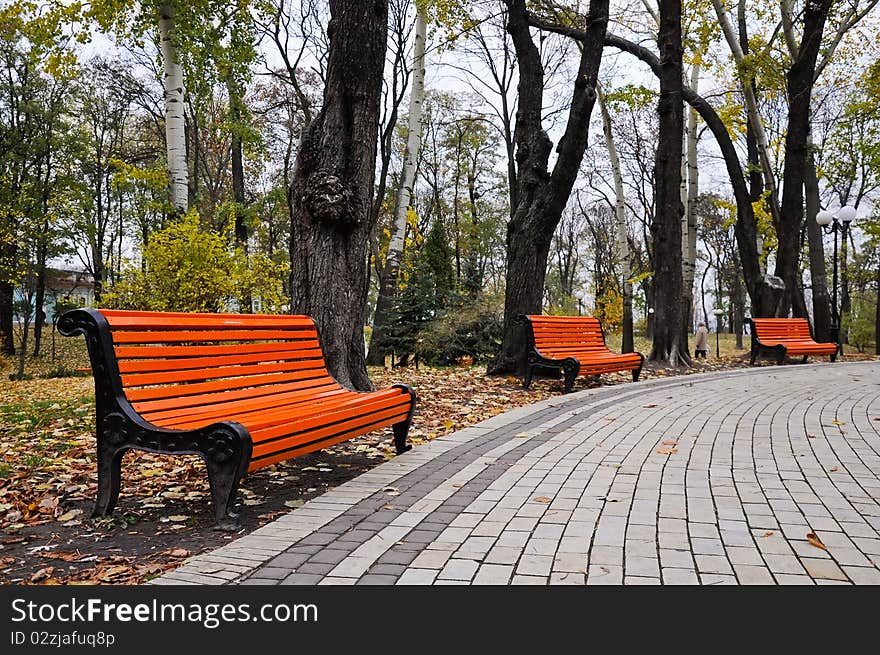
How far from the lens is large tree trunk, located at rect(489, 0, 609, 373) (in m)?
10.3

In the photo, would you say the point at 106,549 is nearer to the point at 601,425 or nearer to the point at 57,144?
the point at 601,425

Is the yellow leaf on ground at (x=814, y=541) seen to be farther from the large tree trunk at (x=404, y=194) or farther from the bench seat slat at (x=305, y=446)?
the large tree trunk at (x=404, y=194)

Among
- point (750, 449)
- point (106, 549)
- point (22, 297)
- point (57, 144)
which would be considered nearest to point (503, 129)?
point (57, 144)

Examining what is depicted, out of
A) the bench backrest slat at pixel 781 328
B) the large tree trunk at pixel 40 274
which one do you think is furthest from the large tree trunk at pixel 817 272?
the large tree trunk at pixel 40 274

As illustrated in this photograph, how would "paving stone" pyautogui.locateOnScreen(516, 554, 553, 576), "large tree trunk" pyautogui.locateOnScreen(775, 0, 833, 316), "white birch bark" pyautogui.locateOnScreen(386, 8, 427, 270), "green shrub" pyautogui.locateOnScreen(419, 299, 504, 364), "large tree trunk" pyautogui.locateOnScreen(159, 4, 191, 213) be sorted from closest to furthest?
1. "paving stone" pyautogui.locateOnScreen(516, 554, 553, 576)
2. "large tree trunk" pyautogui.locateOnScreen(159, 4, 191, 213)
3. "green shrub" pyautogui.locateOnScreen(419, 299, 504, 364)
4. "white birch bark" pyautogui.locateOnScreen(386, 8, 427, 270)
5. "large tree trunk" pyautogui.locateOnScreen(775, 0, 833, 316)

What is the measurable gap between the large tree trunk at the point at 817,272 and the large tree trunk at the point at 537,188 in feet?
35.1

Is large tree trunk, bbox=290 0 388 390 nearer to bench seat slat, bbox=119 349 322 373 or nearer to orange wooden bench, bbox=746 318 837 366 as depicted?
bench seat slat, bbox=119 349 322 373

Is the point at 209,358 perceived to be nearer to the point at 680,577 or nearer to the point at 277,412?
the point at 277,412

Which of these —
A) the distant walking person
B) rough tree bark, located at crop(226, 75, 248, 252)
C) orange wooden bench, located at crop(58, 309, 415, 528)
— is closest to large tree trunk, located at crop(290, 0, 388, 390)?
orange wooden bench, located at crop(58, 309, 415, 528)

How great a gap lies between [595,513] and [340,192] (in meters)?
3.85

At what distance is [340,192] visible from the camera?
6.32 m

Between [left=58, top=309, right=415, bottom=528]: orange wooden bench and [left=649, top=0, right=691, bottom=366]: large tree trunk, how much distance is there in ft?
31.8

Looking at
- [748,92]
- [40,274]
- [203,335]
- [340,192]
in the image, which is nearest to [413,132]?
[748,92]

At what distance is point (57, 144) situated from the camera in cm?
2448
